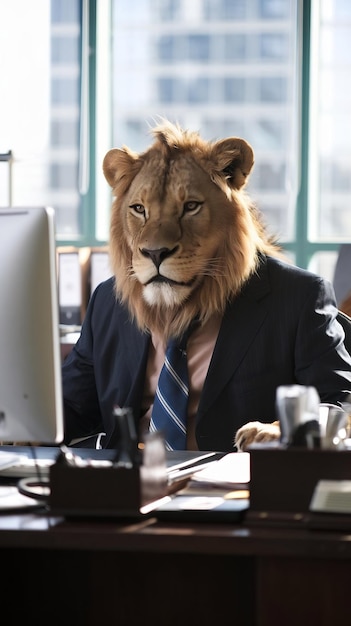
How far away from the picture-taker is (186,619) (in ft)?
4.49

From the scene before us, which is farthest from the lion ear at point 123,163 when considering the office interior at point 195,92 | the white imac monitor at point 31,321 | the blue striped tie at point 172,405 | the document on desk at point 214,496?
the office interior at point 195,92

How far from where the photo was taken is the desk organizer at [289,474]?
1.37 m

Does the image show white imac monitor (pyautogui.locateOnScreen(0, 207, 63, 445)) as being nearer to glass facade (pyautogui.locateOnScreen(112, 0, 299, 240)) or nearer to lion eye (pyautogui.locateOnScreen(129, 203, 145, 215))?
lion eye (pyautogui.locateOnScreen(129, 203, 145, 215))

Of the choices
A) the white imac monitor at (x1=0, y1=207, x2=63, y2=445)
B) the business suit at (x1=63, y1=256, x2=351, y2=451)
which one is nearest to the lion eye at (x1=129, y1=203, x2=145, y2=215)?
the business suit at (x1=63, y1=256, x2=351, y2=451)

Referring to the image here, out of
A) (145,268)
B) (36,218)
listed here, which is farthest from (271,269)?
(36,218)

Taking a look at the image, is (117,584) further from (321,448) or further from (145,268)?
(145,268)

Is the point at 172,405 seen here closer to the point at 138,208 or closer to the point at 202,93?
the point at 138,208

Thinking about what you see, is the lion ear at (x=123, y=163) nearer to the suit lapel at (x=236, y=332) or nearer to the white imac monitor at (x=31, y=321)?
the suit lapel at (x=236, y=332)

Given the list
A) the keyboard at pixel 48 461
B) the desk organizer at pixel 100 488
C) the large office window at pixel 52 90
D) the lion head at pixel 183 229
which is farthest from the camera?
the large office window at pixel 52 90

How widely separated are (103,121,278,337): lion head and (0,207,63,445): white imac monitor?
0.86 meters

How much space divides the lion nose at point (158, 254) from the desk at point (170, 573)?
1.06 meters

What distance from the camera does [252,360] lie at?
2.29 meters

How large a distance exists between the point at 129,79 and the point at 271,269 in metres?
4.12

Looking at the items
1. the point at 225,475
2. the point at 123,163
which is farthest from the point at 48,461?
the point at 123,163
